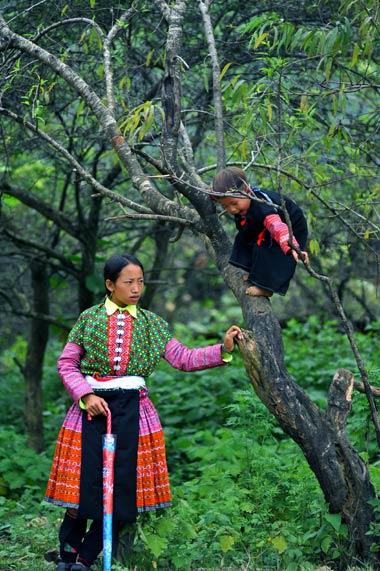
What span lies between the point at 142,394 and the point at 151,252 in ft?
29.7

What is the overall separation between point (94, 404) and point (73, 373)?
196mm

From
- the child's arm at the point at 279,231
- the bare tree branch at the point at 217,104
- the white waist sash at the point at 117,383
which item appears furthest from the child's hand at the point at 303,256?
the white waist sash at the point at 117,383

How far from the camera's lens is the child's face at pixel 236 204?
525cm

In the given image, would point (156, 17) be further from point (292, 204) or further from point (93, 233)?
point (292, 204)

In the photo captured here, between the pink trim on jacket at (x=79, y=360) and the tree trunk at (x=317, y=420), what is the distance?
0.59 ft

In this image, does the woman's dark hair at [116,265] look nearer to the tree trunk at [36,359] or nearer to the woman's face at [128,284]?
the woman's face at [128,284]

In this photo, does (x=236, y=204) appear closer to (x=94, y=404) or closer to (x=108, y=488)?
(x=94, y=404)

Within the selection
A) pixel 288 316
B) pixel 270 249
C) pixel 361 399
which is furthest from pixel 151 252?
pixel 270 249

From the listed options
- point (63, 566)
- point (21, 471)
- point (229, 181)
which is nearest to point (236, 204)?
point (229, 181)

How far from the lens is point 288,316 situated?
645 inches

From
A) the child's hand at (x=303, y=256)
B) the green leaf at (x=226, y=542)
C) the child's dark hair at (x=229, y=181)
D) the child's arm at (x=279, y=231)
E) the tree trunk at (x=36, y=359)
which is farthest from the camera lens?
the tree trunk at (x=36, y=359)

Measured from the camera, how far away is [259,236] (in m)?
5.35

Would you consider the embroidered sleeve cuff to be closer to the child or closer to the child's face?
the child

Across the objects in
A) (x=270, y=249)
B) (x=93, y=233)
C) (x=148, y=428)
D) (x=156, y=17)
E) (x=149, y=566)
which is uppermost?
(x=156, y=17)
